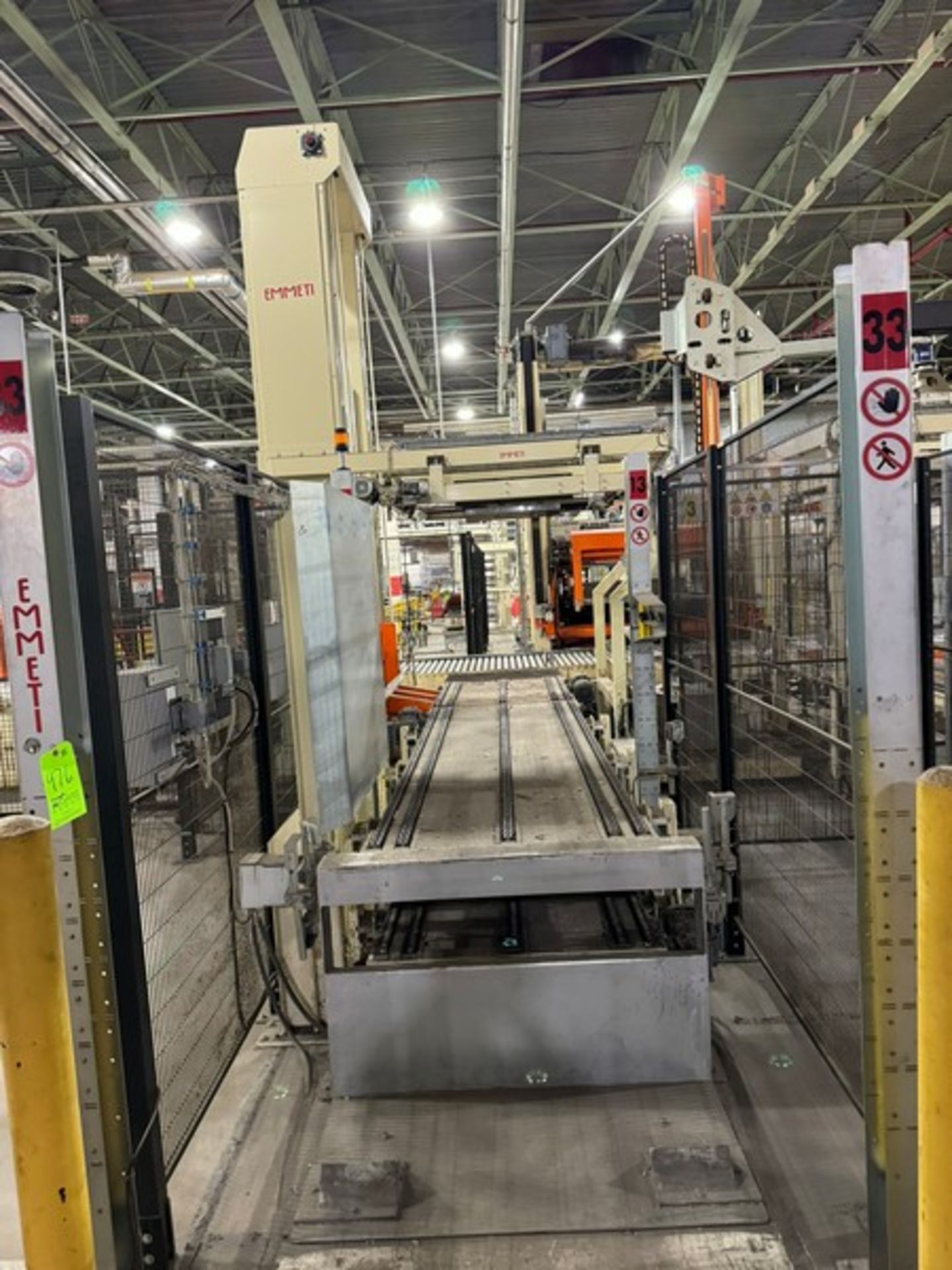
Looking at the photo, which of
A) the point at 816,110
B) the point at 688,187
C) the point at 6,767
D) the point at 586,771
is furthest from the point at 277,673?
the point at 816,110

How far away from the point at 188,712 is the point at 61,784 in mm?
1284

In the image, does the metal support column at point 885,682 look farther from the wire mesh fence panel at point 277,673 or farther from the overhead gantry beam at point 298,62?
the overhead gantry beam at point 298,62

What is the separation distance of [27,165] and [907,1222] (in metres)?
8.40

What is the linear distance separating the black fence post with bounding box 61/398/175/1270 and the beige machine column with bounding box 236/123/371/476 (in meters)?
2.31

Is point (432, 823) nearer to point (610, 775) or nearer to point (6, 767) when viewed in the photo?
point (610, 775)

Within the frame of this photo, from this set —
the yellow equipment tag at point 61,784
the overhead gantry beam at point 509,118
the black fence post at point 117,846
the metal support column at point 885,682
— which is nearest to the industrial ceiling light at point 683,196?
the overhead gantry beam at point 509,118

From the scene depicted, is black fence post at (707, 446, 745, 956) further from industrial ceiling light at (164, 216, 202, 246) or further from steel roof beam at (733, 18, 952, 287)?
industrial ceiling light at (164, 216, 202, 246)

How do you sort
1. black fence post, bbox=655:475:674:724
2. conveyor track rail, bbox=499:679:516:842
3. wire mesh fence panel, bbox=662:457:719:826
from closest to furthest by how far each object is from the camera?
conveyor track rail, bbox=499:679:516:842 < wire mesh fence panel, bbox=662:457:719:826 < black fence post, bbox=655:475:674:724

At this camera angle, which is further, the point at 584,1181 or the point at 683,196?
the point at 683,196

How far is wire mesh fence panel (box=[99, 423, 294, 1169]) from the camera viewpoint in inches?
117

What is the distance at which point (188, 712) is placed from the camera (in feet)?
10.3

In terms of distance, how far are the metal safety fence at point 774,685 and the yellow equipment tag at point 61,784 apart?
223 centimetres

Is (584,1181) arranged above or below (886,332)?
below

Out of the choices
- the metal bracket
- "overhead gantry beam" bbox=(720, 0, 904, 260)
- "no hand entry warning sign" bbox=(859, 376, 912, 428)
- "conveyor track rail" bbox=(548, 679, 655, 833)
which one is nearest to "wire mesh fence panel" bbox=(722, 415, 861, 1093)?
the metal bracket
